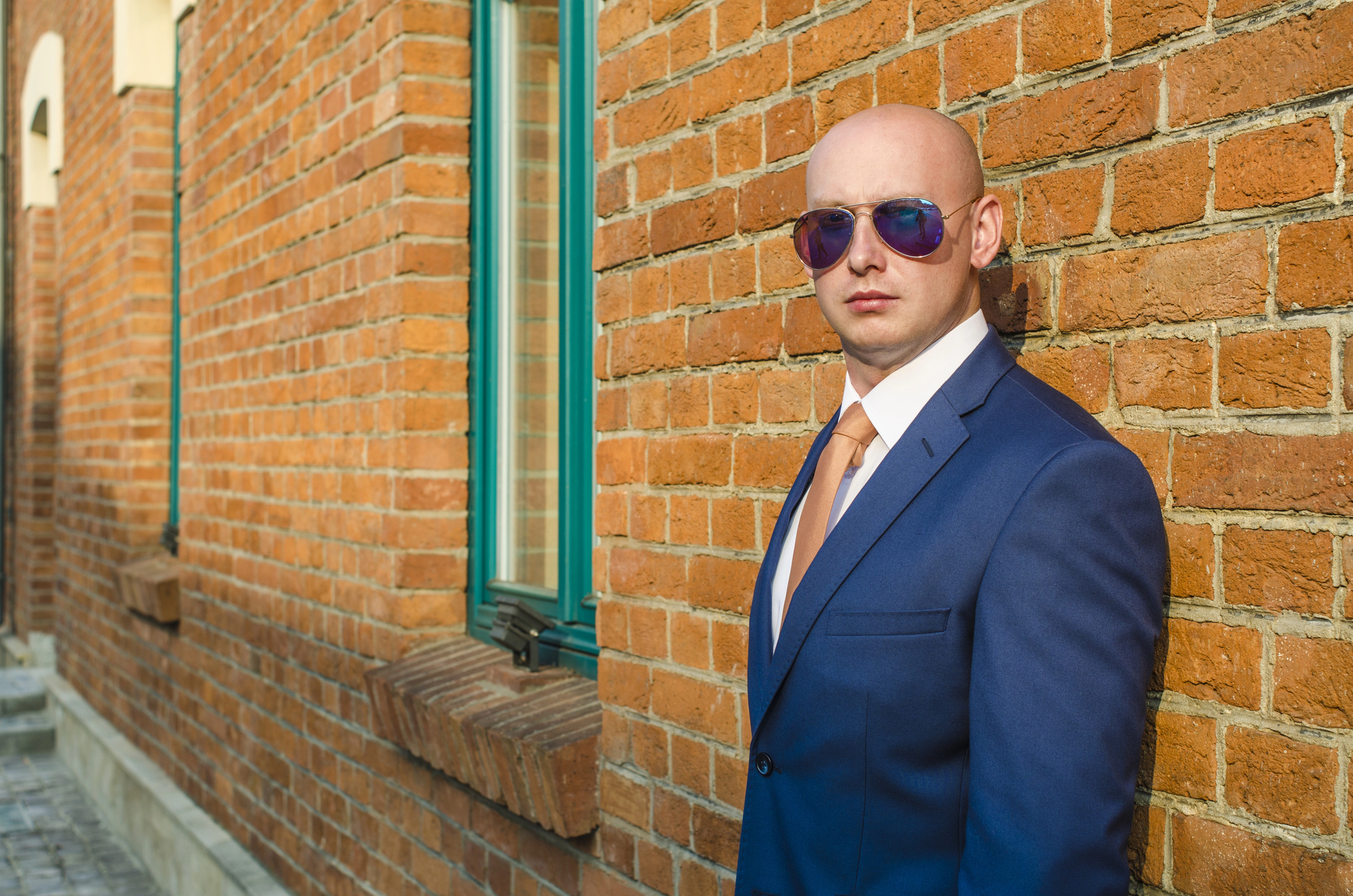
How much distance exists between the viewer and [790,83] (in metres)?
2.11

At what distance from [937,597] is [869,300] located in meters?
0.39

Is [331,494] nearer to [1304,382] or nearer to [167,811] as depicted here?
[167,811]

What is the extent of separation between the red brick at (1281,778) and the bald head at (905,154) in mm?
732

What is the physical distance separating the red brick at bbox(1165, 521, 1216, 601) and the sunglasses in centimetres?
46

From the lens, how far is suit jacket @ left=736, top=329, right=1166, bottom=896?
122cm

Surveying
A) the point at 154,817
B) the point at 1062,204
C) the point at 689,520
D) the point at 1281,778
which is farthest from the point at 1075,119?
the point at 154,817

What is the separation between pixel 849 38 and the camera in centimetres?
198

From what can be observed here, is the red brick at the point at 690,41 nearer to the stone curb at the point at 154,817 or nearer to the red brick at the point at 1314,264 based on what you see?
the red brick at the point at 1314,264

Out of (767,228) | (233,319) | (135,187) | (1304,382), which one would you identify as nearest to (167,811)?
(233,319)

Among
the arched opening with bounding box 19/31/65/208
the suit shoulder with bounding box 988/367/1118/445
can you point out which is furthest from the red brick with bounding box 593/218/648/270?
the arched opening with bounding box 19/31/65/208

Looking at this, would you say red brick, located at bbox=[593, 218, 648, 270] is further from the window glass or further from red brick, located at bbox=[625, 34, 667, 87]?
the window glass

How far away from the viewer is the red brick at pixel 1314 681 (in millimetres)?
1303

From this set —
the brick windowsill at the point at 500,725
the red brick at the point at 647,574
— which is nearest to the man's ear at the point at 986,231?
the red brick at the point at 647,574

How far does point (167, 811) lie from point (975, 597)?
487cm
